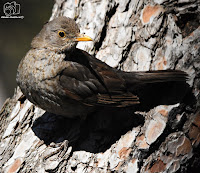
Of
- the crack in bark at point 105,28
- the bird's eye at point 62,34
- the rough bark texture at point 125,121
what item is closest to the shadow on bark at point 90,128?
the rough bark texture at point 125,121

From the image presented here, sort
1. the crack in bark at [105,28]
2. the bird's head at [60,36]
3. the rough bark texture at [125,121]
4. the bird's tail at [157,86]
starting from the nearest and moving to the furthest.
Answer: the rough bark texture at [125,121], the bird's tail at [157,86], the bird's head at [60,36], the crack in bark at [105,28]

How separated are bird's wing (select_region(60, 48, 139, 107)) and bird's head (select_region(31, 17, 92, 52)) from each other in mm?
237

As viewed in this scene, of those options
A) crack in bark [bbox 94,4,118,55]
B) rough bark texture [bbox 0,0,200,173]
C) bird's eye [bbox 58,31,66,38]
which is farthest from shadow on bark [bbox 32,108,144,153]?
bird's eye [bbox 58,31,66,38]

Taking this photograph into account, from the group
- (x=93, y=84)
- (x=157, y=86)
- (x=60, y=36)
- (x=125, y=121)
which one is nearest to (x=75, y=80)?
(x=93, y=84)

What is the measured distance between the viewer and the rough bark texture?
399 cm

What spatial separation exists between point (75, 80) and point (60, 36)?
603mm

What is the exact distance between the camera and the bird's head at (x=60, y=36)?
429 centimetres

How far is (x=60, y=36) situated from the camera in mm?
4293

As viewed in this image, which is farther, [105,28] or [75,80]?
[105,28]

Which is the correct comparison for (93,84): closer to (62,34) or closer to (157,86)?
(62,34)

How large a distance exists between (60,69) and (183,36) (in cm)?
176

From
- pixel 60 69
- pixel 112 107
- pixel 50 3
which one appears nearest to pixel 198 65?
pixel 112 107

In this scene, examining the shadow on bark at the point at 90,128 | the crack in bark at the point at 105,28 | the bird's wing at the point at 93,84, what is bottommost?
the shadow on bark at the point at 90,128

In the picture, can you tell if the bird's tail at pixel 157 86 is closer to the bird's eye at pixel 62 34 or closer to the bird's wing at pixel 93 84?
the bird's wing at pixel 93 84
